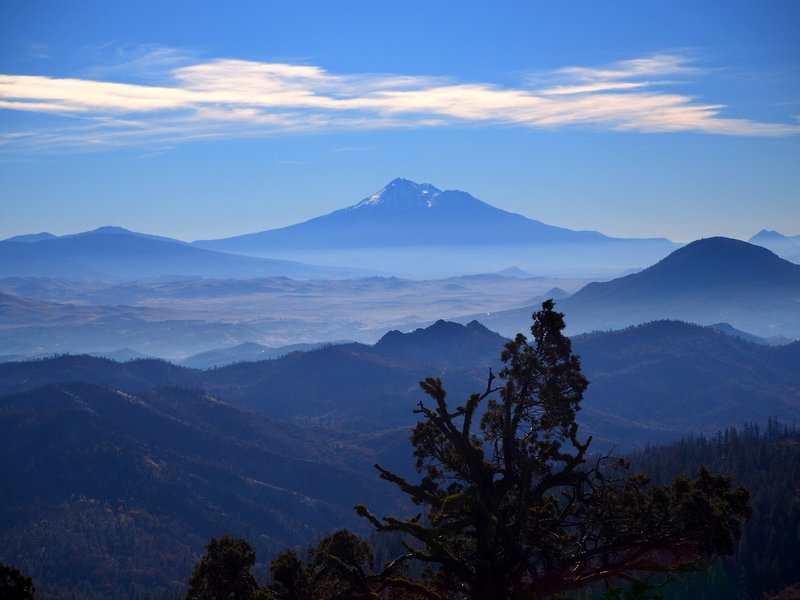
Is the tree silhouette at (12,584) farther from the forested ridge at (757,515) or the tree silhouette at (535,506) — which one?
the forested ridge at (757,515)

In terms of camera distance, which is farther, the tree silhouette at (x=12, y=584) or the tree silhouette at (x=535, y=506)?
the tree silhouette at (x=535, y=506)

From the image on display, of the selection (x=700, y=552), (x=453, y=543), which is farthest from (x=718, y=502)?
(x=453, y=543)

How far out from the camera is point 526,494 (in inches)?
935

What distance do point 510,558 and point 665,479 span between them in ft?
433

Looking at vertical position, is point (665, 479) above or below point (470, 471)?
below

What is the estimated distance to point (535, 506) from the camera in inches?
1020

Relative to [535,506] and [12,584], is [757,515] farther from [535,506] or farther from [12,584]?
[12,584]

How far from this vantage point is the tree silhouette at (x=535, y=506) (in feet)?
76.2

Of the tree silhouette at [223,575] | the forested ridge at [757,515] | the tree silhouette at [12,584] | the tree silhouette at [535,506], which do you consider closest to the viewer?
the tree silhouette at [12,584]

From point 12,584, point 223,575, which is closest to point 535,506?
point 223,575

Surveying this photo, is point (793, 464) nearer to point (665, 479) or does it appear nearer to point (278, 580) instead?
point (665, 479)

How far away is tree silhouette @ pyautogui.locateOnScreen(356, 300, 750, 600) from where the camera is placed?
915 inches

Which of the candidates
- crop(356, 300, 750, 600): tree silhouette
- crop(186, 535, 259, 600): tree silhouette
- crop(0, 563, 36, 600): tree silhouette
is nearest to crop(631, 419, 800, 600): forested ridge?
crop(356, 300, 750, 600): tree silhouette

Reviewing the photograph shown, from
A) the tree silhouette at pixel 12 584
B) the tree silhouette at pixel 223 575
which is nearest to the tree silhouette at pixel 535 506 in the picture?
the tree silhouette at pixel 223 575
